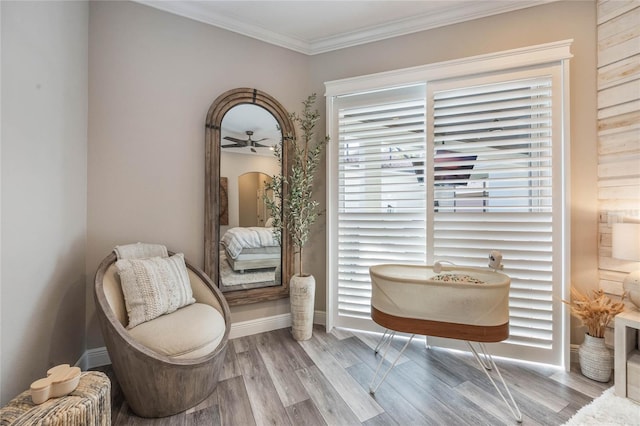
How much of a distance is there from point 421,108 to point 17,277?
9.69 feet

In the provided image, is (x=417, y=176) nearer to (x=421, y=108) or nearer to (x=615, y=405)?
(x=421, y=108)

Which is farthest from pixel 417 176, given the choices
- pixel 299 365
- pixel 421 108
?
pixel 299 365

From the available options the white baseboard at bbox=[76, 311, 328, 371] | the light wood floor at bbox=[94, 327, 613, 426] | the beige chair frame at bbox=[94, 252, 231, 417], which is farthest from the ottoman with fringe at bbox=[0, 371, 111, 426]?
the white baseboard at bbox=[76, 311, 328, 371]

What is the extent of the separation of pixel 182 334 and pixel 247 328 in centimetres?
109

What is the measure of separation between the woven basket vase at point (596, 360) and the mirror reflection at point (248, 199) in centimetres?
247

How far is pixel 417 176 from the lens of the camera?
246cm

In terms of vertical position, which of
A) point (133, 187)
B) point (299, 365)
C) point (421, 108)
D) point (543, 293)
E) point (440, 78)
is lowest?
point (299, 365)

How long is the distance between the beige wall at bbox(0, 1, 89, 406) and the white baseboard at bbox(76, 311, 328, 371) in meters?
0.11

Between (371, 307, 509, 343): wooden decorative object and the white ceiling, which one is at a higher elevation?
the white ceiling

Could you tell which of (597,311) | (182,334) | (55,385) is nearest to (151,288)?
(182,334)

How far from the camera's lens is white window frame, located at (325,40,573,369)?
2.04 meters

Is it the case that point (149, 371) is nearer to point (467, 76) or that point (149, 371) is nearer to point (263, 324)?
point (263, 324)

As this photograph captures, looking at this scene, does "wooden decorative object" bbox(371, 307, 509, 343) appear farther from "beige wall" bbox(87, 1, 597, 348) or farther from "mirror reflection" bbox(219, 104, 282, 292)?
"mirror reflection" bbox(219, 104, 282, 292)

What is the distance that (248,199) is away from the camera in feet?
8.45
